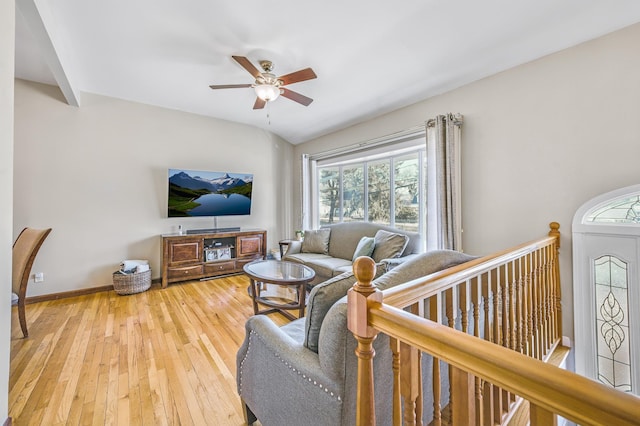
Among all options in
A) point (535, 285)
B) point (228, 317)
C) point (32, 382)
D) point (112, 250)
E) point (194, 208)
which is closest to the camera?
point (32, 382)

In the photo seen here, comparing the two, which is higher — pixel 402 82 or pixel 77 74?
pixel 77 74

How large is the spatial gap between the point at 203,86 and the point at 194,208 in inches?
72.2

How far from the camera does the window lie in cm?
359

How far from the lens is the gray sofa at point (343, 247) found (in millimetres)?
3147

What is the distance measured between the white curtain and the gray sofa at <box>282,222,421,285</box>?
1.30 ft

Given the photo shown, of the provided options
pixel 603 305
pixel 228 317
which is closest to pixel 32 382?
pixel 228 317

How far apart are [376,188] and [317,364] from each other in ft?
10.9

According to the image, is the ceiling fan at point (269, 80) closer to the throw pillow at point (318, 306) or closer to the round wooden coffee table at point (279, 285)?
the round wooden coffee table at point (279, 285)

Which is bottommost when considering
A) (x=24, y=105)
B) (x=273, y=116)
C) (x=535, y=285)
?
(x=535, y=285)

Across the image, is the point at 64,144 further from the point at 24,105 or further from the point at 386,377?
the point at 386,377

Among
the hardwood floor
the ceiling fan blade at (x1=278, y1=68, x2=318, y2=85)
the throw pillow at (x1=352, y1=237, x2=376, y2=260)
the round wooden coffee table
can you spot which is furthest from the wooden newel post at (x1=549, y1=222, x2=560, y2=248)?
the hardwood floor

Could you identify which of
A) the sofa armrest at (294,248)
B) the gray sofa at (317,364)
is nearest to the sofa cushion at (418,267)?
the gray sofa at (317,364)

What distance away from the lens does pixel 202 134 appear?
176 inches

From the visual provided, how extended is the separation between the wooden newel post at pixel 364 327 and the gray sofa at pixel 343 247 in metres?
2.12
